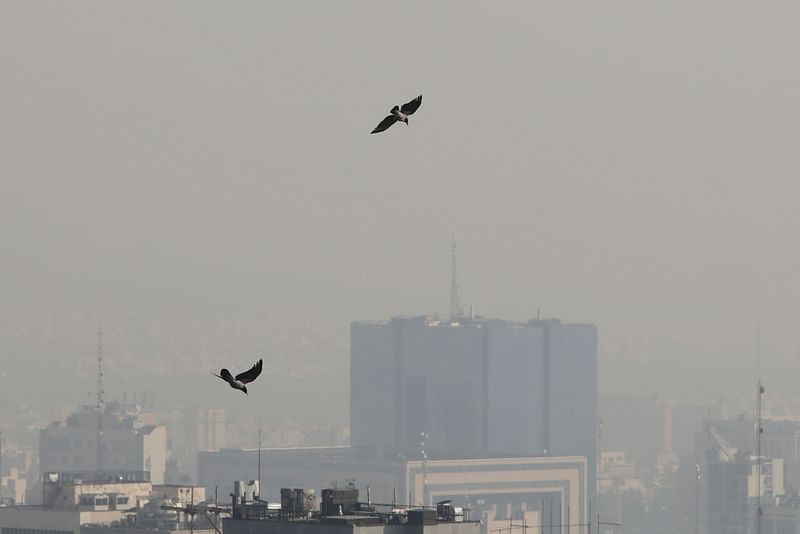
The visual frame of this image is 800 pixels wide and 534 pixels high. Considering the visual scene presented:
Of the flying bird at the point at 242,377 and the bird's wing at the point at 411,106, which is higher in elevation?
the bird's wing at the point at 411,106

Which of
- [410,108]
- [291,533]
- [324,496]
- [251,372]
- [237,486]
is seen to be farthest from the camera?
[237,486]

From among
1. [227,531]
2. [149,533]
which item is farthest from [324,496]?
[149,533]

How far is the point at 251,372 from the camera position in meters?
39.0

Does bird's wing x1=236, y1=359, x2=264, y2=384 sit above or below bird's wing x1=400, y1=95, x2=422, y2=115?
below

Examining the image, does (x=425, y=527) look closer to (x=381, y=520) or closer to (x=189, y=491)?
(x=381, y=520)

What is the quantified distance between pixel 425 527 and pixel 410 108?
66984 mm

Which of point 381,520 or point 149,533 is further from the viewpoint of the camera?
point 149,533

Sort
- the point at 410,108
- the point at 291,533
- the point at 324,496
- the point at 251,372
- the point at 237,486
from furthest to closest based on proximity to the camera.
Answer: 1. the point at 237,486
2. the point at 324,496
3. the point at 291,533
4. the point at 410,108
5. the point at 251,372

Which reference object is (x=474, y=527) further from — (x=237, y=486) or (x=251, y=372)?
(x=251, y=372)

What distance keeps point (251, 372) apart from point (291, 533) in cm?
7086

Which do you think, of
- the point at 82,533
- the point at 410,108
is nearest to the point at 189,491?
the point at 82,533

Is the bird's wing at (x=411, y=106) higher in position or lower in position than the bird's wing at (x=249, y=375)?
higher

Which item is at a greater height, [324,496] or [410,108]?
[410,108]

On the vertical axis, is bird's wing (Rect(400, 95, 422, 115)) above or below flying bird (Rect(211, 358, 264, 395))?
above
